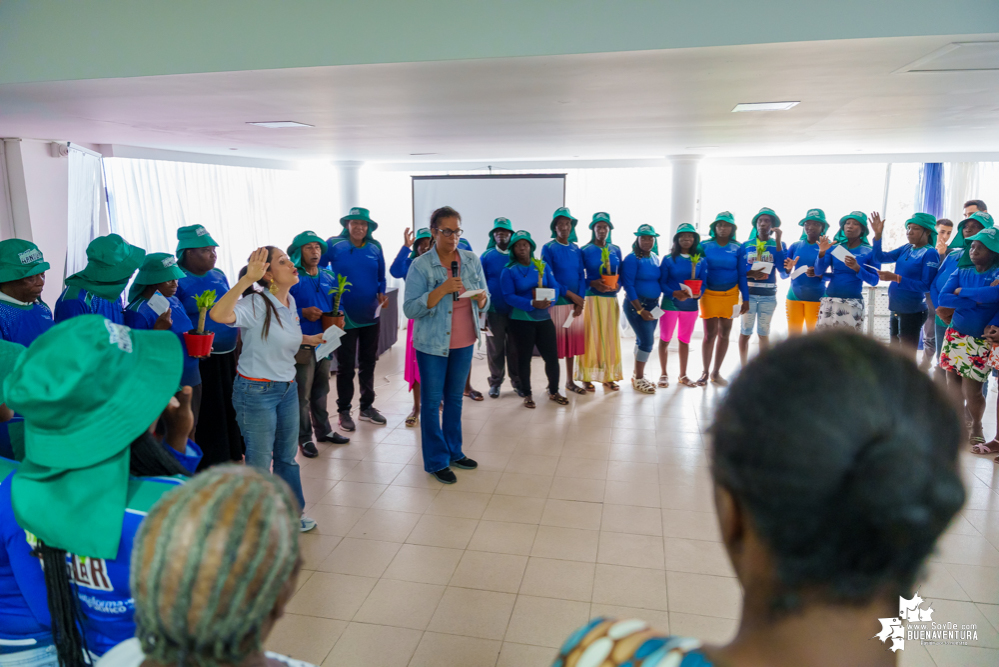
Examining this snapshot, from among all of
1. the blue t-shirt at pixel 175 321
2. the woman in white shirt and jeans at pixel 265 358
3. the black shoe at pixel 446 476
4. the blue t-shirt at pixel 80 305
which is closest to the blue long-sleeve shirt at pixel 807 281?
the black shoe at pixel 446 476

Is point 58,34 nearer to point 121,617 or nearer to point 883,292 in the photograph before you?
point 121,617

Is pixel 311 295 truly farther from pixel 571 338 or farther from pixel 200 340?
pixel 571 338

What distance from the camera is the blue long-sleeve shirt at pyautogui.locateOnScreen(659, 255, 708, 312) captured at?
6.11 m

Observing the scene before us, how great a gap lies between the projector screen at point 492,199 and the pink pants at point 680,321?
2756mm

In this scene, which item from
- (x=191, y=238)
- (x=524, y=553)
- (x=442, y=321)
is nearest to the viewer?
(x=524, y=553)

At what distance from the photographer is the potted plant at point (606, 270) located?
6.09m

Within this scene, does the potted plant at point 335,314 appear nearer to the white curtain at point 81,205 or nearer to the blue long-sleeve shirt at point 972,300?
the white curtain at point 81,205

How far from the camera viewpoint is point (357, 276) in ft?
16.9

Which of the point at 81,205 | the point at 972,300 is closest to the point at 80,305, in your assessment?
the point at 81,205

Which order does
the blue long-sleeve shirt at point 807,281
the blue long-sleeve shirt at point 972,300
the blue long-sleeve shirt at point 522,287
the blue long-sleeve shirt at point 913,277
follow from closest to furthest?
the blue long-sleeve shirt at point 972,300, the blue long-sleeve shirt at point 913,277, the blue long-sleeve shirt at point 522,287, the blue long-sleeve shirt at point 807,281

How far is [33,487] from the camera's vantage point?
1.15 m

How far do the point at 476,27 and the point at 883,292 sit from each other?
775 cm

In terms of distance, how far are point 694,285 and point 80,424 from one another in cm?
563

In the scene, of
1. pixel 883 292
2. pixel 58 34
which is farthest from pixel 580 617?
pixel 883 292
